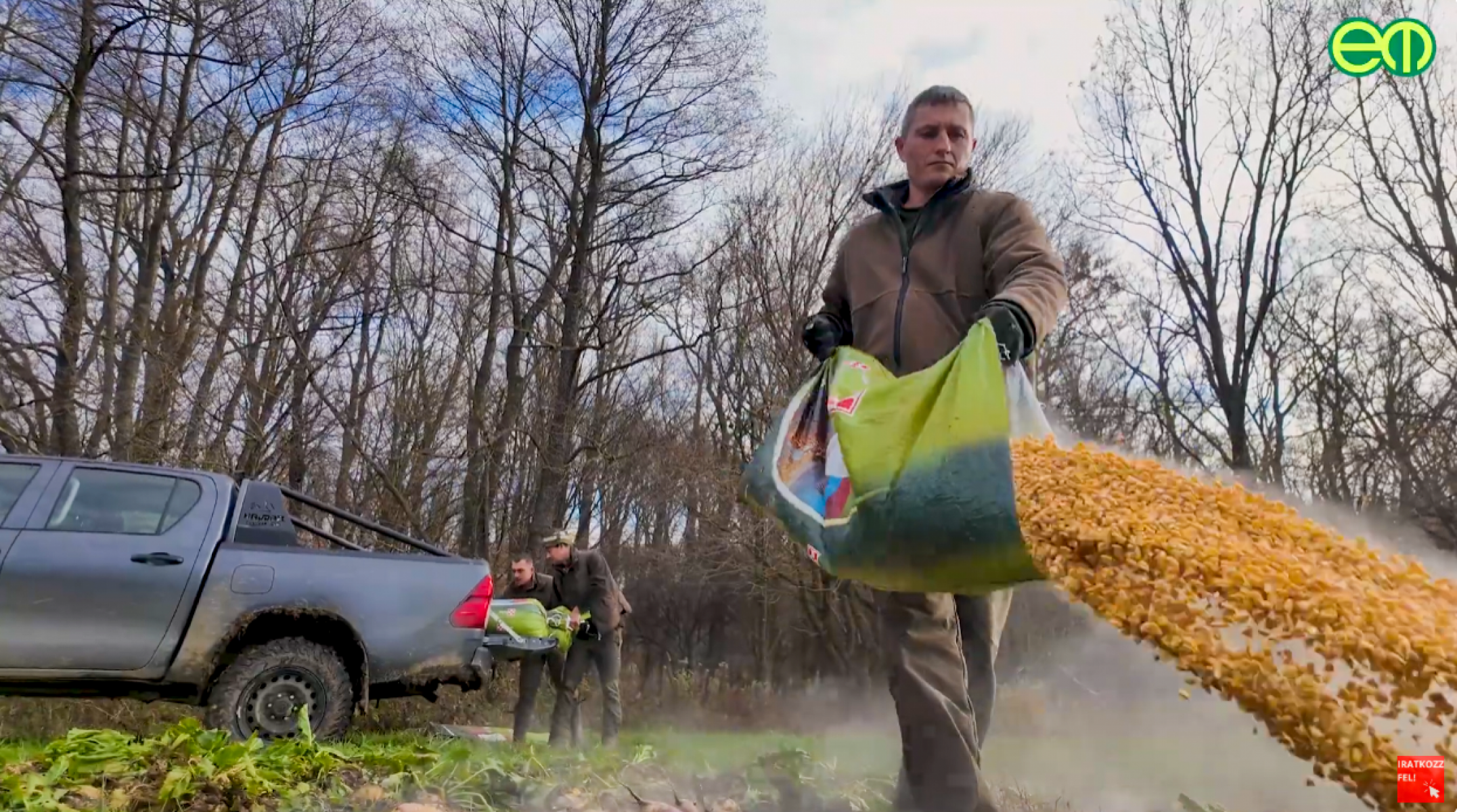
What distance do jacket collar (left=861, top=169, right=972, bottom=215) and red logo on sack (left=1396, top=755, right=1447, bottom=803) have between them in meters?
1.79

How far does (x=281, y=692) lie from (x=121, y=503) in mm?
1322

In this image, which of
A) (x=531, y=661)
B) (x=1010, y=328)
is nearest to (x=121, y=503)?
(x=531, y=661)

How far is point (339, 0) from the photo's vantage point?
1136cm

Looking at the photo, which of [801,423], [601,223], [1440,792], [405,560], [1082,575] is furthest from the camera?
[601,223]

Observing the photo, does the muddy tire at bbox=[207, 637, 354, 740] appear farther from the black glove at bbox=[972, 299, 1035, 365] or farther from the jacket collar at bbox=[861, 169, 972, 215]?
the black glove at bbox=[972, 299, 1035, 365]

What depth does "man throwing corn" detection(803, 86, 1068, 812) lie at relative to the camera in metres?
2.26

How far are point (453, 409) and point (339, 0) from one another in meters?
5.87

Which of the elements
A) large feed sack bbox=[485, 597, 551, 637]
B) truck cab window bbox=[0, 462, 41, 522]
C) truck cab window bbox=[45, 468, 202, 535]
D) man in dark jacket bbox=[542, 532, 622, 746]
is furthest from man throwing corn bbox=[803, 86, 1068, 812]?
man in dark jacket bbox=[542, 532, 622, 746]

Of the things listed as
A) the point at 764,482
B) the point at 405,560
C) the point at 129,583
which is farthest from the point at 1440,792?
the point at 129,583

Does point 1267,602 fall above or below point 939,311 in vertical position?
below

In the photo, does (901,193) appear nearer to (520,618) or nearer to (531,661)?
(520,618)

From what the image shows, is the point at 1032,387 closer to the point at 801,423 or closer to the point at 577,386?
the point at 801,423

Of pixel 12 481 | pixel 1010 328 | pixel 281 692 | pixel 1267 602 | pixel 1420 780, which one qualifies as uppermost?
pixel 1010 328

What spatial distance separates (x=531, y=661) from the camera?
736cm
